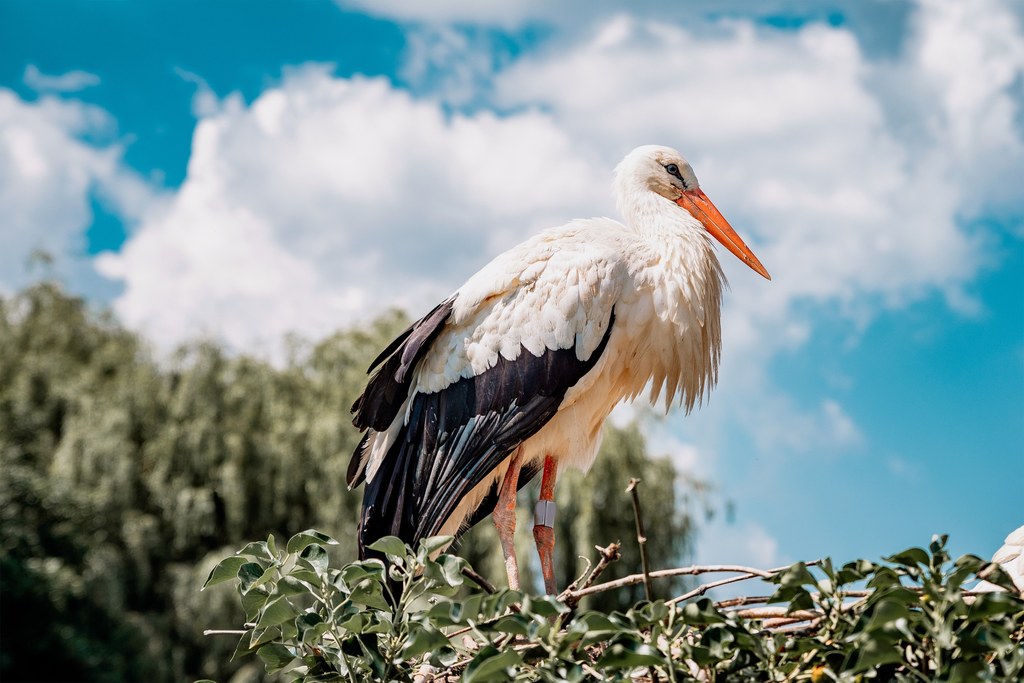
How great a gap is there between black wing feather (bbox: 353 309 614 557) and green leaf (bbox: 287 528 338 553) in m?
1.69

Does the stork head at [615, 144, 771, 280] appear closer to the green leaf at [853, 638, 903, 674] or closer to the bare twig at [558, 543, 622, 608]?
the bare twig at [558, 543, 622, 608]

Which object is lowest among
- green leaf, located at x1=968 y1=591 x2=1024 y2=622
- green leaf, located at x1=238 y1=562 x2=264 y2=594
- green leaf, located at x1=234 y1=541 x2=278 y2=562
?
green leaf, located at x1=968 y1=591 x2=1024 y2=622

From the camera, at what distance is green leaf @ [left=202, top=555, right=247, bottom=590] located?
157cm

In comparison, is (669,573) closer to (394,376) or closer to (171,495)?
(394,376)

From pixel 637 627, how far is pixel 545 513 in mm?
2017

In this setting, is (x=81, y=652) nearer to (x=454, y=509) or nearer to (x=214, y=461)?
(x=214, y=461)

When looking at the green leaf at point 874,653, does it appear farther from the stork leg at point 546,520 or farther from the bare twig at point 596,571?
the stork leg at point 546,520

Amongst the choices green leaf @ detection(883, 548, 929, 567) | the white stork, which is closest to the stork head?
the white stork

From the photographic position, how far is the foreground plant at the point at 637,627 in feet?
4.26

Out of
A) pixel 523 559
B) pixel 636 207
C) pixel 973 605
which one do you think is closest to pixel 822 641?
pixel 973 605

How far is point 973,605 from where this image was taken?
1.29 metres

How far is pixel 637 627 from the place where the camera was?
1452 millimetres

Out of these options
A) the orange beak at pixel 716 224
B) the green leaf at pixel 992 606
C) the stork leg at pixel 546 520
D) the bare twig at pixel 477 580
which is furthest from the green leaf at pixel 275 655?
the orange beak at pixel 716 224

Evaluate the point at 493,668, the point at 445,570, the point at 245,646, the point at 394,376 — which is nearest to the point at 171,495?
the point at 394,376
